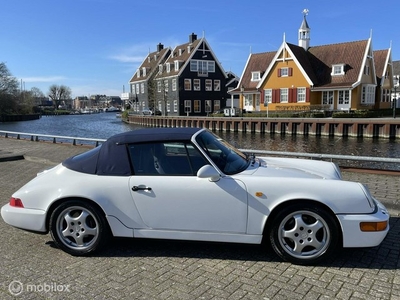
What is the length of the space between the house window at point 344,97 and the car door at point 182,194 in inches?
1611

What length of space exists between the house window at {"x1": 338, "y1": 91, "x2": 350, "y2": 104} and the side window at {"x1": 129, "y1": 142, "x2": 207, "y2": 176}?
134ft

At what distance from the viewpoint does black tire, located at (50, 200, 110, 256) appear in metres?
3.93

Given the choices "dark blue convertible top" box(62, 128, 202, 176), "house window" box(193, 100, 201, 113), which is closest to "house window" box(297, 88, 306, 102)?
"house window" box(193, 100, 201, 113)

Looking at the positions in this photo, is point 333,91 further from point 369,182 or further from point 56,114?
point 56,114

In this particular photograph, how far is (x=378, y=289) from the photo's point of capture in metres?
3.07

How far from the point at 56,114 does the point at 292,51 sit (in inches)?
4420

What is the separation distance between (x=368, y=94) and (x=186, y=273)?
45.3 m

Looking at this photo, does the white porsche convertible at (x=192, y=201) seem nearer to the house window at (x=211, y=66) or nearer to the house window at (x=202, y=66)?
the house window at (x=202, y=66)

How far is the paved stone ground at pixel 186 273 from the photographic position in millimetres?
3104

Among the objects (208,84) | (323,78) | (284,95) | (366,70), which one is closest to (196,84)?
(208,84)

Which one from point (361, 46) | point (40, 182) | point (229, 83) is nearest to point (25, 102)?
point (229, 83)

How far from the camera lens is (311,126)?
3244 centimetres

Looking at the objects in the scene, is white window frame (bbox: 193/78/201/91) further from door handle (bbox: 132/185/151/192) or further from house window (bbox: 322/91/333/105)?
door handle (bbox: 132/185/151/192)

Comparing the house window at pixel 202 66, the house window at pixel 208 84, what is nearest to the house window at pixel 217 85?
the house window at pixel 208 84
